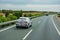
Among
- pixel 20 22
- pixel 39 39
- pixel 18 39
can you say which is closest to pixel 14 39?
pixel 18 39

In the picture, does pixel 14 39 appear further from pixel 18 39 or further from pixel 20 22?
pixel 20 22

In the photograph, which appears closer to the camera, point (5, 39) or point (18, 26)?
point (5, 39)

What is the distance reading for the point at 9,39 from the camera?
12711 millimetres

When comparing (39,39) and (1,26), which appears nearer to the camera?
(39,39)

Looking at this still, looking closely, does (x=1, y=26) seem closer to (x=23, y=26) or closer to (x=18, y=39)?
(x=23, y=26)

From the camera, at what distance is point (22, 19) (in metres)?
23.5

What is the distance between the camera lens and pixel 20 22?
75.0ft

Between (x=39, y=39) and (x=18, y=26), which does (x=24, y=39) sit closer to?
(x=39, y=39)

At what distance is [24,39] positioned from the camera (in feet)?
41.9

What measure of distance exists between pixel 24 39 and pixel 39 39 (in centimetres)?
105

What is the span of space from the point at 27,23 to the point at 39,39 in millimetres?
10268

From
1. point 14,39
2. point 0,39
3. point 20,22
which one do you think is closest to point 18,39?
point 14,39

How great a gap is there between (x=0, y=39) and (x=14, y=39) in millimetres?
960

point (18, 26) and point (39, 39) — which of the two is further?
point (18, 26)
